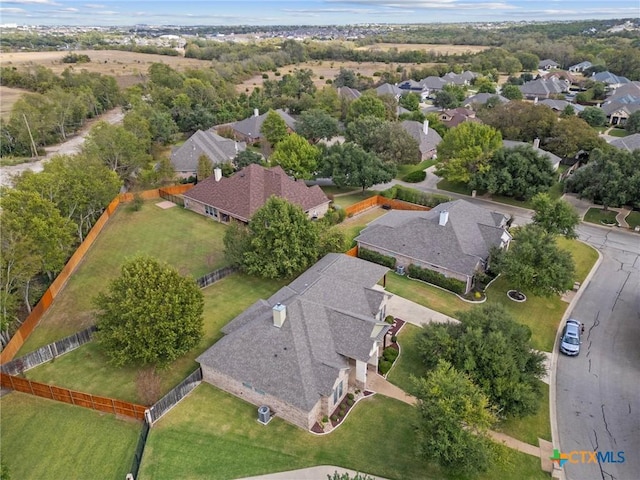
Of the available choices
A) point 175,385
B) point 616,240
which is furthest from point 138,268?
point 616,240

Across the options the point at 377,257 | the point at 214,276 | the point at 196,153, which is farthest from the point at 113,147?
the point at 377,257

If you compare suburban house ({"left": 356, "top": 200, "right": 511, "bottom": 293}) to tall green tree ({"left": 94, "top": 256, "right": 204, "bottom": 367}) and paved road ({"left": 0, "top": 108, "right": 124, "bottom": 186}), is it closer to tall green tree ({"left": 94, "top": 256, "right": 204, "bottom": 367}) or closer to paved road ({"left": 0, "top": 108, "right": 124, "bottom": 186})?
tall green tree ({"left": 94, "top": 256, "right": 204, "bottom": 367})

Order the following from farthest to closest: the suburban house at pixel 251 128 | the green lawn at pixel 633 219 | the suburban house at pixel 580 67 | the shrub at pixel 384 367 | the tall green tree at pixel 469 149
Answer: the suburban house at pixel 580 67, the suburban house at pixel 251 128, the tall green tree at pixel 469 149, the green lawn at pixel 633 219, the shrub at pixel 384 367

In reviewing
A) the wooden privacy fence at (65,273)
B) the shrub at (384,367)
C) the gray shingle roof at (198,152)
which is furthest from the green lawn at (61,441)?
the gray shingle roof at (198,152)

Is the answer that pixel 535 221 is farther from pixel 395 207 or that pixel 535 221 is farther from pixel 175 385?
pixel 175 385

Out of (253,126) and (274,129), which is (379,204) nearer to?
(274,129)

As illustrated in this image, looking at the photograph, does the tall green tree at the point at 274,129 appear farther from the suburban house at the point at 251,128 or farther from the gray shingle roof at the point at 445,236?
the gray shingle roof at the point at 445,236

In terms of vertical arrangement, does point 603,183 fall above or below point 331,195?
above

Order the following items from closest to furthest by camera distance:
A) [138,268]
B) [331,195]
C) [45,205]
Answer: [138,268] → [45,205] → [331,195]
